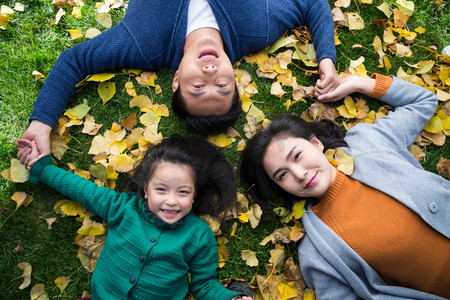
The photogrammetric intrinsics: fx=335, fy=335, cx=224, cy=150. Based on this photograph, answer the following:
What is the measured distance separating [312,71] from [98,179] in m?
1.67

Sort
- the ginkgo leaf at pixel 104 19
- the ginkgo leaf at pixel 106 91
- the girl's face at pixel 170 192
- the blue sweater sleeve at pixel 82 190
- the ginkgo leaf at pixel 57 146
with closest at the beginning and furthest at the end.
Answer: the girl's face at pixel 170 192
the blue sweater sleeve at pixel 82 190
the ginkgo leaf at pixel 57 146
the ginkgo leaf at pixel 106 91
the ginkgo leaf at pixel 104 19

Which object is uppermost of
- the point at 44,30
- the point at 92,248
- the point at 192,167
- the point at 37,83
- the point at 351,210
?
the point at 44,30

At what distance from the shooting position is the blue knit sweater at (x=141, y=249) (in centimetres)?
188

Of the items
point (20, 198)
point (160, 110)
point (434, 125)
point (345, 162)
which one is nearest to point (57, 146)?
point (20, 198)

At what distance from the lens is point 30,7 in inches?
101

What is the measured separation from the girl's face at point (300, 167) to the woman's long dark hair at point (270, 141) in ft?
0.38

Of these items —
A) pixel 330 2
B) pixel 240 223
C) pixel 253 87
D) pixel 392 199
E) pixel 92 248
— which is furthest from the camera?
pixel 330 2

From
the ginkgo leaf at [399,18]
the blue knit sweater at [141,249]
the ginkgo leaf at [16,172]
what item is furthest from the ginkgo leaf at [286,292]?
the ginkgo leaf at [399,18]

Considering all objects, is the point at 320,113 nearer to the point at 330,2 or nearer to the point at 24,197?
the point at 330,2

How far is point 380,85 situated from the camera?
2.28m

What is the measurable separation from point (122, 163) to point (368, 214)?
1.55 metres

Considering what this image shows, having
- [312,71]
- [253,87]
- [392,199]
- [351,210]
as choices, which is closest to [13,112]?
[253,87]

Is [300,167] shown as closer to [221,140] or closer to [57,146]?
[221,140]

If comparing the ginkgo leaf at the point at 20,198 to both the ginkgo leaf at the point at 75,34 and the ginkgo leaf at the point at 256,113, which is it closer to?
the ginkgo leaf at the point at 75,34
